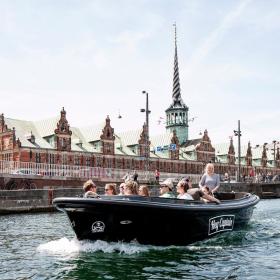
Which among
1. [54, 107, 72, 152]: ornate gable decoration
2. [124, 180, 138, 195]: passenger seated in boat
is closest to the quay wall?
[124, 180, 138, 195]: passenger seated in boat

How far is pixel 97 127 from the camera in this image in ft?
245

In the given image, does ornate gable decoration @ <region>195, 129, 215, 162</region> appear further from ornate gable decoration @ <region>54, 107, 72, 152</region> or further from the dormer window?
the dormer window

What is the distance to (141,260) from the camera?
11.4m

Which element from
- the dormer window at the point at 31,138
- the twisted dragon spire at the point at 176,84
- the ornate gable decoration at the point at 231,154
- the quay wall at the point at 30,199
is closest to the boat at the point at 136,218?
the quay wall at the point at 30,199

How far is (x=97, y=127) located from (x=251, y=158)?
5367 cm

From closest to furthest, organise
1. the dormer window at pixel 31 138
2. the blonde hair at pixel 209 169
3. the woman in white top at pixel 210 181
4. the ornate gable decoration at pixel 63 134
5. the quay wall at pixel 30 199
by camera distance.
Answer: the blonde hair at pixel 209 169 → the woman in white top at pixel 210 181 → the quay wall at pixel 30 199 → the dormer window at pixel 31 138 → the ornate gable decoration at pixel 63 134

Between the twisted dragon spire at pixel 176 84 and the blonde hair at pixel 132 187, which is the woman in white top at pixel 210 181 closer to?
the blonde hair at pixel 132 187

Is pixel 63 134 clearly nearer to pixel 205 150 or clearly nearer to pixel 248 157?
pixel 205 150

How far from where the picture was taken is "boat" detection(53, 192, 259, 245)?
11891 mm

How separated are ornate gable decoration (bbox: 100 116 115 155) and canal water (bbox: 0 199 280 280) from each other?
187ft

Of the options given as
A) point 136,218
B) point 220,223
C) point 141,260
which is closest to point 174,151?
point 220,223

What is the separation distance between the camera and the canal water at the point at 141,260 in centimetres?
1015

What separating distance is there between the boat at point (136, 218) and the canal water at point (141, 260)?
264mm

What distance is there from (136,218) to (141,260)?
3.83ft
